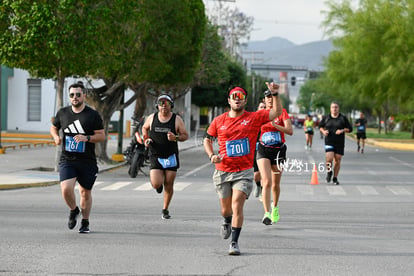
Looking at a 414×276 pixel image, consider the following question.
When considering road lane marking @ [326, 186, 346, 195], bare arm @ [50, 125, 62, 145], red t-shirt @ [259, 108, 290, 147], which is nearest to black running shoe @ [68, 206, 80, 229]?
bare arm @ [50, 125, 62, 145]

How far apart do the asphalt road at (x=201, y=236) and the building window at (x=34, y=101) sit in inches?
1362

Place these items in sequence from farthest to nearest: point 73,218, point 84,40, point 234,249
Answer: point 84,40 < point 73,218 < point 234,249

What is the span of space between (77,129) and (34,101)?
4244 cm

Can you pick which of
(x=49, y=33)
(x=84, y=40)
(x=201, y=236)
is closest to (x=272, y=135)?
(x=201, y=236)

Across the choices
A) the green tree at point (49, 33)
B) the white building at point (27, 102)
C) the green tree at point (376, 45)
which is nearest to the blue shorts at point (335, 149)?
the green tree at point (49, 33)

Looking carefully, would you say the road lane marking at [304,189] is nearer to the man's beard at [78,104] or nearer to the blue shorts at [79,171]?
the blue shorts at [79,171]

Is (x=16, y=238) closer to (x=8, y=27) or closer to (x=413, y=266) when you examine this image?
(x=413, y=266)

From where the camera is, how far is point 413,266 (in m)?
8.34

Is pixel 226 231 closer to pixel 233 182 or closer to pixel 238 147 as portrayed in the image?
pixel 233 182

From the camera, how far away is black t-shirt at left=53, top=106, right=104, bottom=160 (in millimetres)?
10539

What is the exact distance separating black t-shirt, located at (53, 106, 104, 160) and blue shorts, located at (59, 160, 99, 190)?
7 centimetres

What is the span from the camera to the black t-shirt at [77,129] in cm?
1054

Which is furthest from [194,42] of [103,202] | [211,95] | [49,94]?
[211,95]

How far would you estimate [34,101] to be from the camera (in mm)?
51812
